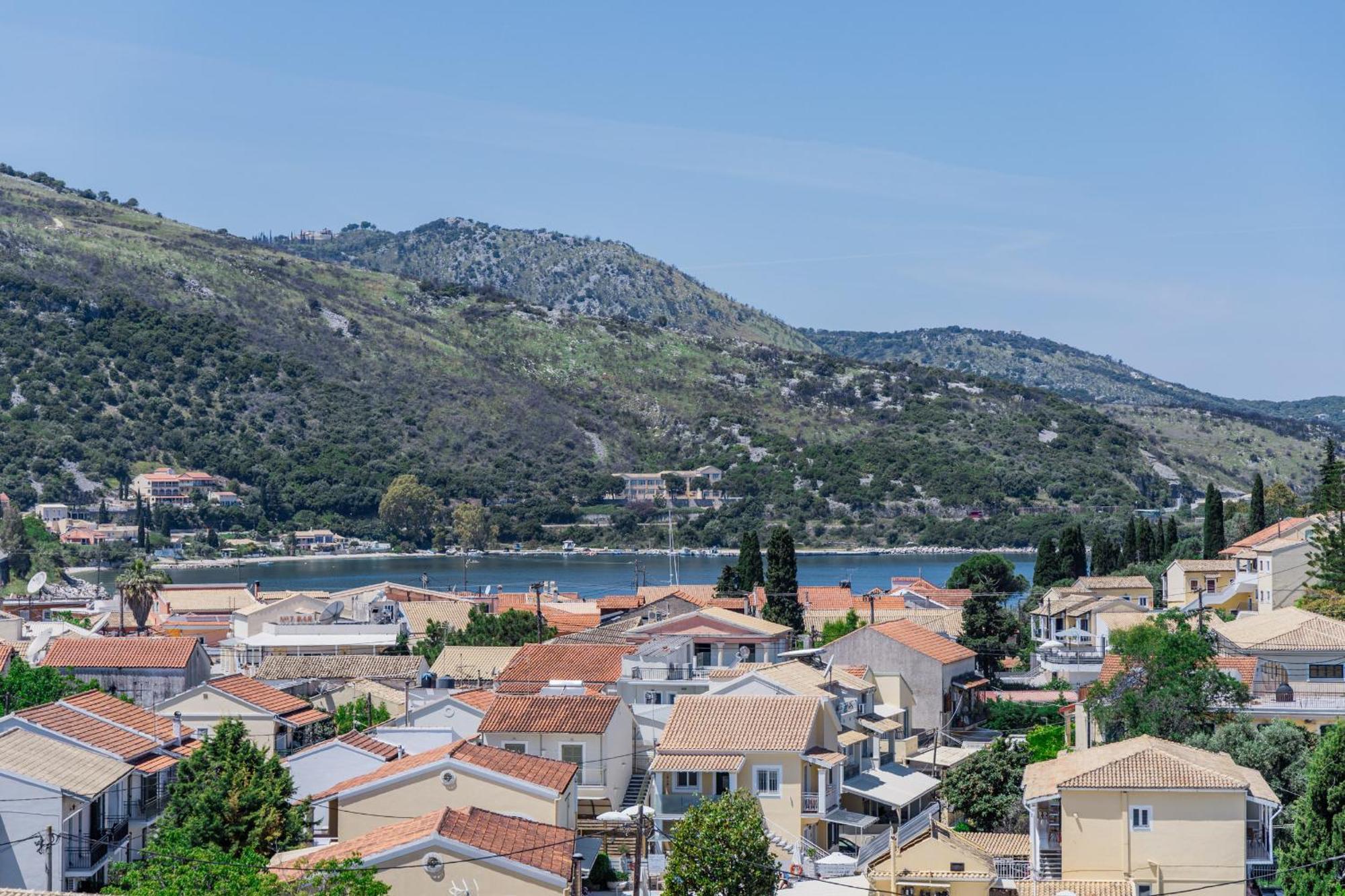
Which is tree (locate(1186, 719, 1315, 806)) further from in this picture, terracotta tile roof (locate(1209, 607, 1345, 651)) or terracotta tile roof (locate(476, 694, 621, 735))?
terracotta tile roof (locate(476, 694, 621, 735))

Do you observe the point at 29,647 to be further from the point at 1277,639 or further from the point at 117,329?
the point at 117,329

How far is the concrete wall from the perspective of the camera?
21906 millimetres

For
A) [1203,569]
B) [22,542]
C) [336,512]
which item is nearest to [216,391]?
[336,512]

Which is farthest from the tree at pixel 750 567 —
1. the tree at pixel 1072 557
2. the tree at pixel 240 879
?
the tree at pixel 240 879

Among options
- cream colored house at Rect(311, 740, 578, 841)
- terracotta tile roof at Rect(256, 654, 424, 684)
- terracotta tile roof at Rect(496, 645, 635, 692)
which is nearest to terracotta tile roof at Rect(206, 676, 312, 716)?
terracotta tile roof at Rect(496, 645, 635, 692)

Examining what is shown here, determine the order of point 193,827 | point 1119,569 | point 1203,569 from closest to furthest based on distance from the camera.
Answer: point 193,827 < point 1203,569 < point 1119,569

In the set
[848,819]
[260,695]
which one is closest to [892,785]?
[848,819]

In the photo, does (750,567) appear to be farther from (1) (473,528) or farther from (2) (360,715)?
(1) (473,528)

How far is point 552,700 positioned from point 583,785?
193 centimetres

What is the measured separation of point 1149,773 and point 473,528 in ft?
507

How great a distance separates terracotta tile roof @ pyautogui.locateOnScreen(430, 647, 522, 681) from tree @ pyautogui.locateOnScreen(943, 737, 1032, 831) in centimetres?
1518

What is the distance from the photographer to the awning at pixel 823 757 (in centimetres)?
2691

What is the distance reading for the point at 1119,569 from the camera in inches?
2918

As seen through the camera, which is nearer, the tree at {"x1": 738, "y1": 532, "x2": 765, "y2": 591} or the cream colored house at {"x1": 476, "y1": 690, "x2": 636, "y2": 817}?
the cream colored house at {"x1": 476, "y1": 690, "x2": 636, "y2": 817}
